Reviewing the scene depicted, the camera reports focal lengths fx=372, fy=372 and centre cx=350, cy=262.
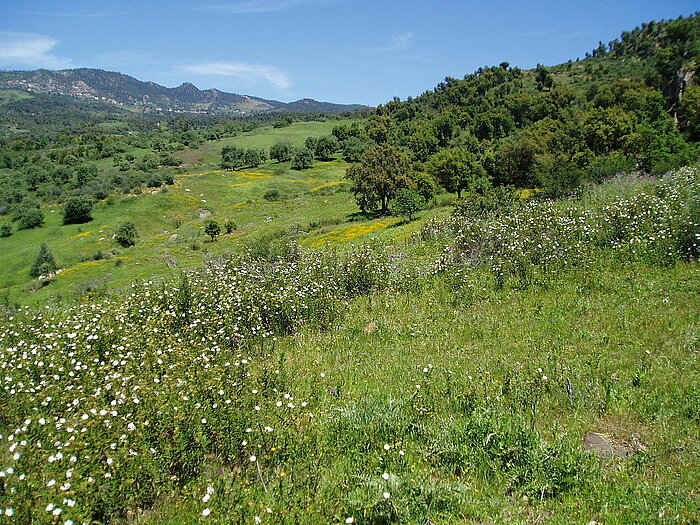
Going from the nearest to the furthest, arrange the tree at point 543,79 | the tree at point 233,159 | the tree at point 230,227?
1. the tree at point 230,227
2. the tree at point 233,159
3. the tree at point 543,79

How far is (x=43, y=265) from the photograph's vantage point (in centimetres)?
3709

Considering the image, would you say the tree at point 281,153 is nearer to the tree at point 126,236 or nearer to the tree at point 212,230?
the tree at point 126,236

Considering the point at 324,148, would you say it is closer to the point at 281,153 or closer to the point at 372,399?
the point at 281,153

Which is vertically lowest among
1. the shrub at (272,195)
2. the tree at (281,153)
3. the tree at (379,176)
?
the shrub at (272,195)

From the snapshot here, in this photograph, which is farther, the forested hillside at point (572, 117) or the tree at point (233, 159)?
the tree at point (233, 159)

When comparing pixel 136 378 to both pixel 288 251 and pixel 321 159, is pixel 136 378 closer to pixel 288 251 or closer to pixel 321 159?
pixel 288 251

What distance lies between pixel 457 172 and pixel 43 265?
44924 mm

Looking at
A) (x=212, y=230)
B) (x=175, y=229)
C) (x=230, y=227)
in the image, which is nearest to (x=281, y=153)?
(x=175, y=229)

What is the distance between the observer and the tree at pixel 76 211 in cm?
5356

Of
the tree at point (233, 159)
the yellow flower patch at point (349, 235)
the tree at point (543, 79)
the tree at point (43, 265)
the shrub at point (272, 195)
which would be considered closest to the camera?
the yellow flower patch at point (349, 235)

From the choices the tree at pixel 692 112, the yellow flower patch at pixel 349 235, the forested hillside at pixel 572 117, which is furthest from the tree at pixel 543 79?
the yellow flower patch at pixel 349 235

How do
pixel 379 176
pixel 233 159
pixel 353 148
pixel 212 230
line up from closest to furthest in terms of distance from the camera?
pixel 379 176 → pixel 212 230 → pixel 233 159 → pixel 353 148

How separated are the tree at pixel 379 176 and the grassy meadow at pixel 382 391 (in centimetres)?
2846

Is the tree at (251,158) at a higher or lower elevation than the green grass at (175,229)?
higher
